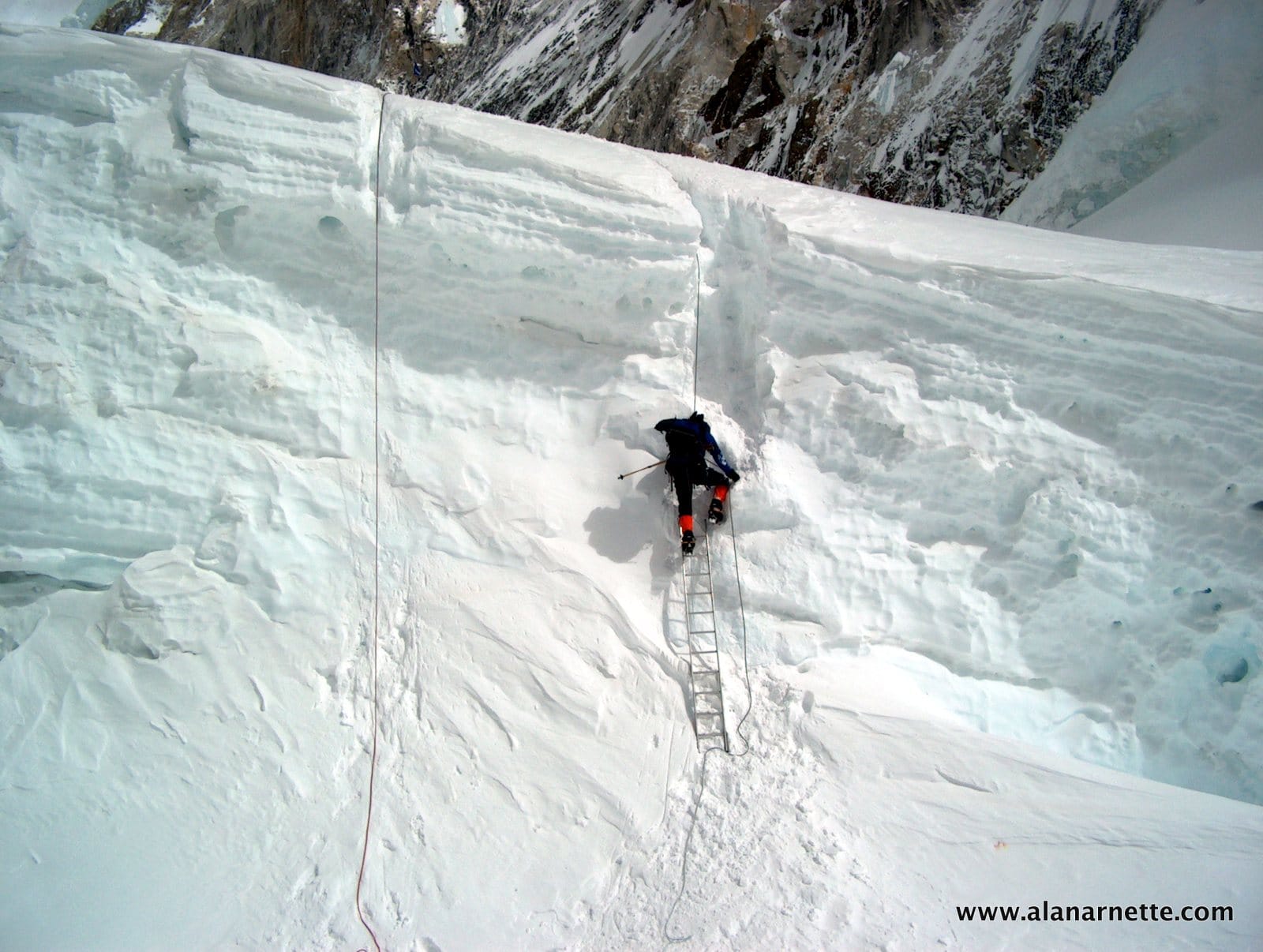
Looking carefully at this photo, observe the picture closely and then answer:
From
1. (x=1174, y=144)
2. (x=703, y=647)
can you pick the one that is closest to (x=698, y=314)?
(x=703, y=647)

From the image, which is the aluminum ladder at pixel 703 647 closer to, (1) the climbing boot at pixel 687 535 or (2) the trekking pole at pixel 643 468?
(1) the climbing boot at pixel 687 535

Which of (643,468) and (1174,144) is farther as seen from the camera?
(1174,144)

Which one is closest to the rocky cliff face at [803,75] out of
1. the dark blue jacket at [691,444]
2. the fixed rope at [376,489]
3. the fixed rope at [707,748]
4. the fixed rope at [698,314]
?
the fixed rope at [698,314]

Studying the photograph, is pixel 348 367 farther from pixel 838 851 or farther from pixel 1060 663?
pixel 1060 663

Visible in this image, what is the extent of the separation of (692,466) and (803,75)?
11.1 m

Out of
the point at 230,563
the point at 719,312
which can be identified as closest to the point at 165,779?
the point at 230,563

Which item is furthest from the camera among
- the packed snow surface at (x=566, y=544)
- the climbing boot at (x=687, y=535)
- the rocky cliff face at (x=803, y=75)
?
the rocky cliff face at (x=803, y=75)

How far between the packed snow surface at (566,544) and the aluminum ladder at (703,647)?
76mm

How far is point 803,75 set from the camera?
12.9m

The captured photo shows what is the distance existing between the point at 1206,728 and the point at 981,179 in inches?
325

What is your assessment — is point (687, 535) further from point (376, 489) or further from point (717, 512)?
point (376, 489)

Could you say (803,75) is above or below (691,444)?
above

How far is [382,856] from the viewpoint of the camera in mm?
3389

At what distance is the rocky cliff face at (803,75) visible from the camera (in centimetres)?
973
